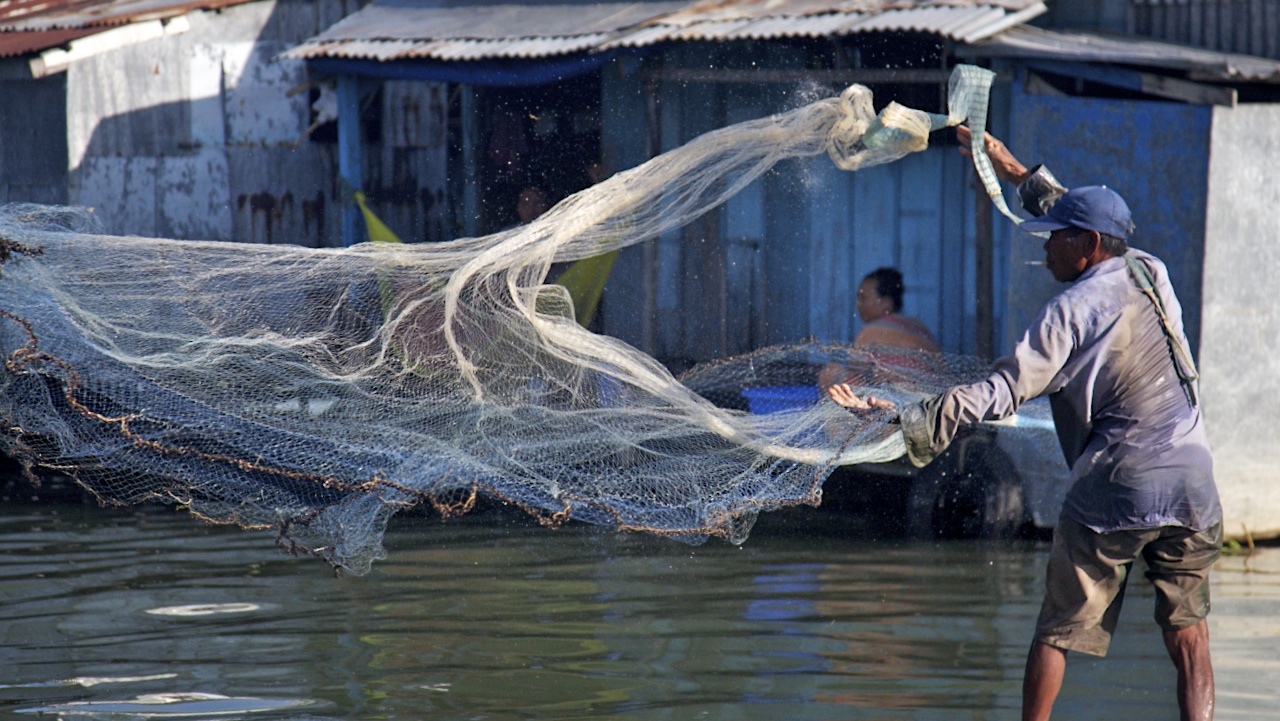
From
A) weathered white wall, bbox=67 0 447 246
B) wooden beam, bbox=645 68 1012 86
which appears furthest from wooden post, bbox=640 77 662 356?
weathered white wall, bbox=67 0 447 246

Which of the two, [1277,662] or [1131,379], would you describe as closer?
[1131,379]

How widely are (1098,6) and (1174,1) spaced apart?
45 cm

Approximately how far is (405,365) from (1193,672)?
286 cm

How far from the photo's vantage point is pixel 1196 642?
13.2ft

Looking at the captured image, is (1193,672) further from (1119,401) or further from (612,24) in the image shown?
(612,24)

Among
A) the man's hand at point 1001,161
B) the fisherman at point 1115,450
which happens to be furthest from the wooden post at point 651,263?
the fisherman at point 1115,450

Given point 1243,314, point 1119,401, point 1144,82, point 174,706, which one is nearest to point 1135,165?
point 1144,82

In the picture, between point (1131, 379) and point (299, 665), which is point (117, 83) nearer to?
point (299, 665)

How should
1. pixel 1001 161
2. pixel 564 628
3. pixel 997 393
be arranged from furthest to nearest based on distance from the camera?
pixel 564 628
pixel 1001 161
pixel 997 393

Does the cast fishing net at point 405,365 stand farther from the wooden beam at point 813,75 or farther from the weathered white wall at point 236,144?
the weathered white wall at point 236,144

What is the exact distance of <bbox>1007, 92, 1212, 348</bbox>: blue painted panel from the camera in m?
6.64

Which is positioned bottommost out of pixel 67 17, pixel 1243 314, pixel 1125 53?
pixel 1243 314

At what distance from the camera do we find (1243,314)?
22.1ft

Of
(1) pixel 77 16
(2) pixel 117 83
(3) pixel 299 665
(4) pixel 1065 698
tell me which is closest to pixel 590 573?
(3) pixel 299 665
